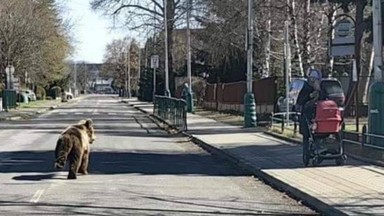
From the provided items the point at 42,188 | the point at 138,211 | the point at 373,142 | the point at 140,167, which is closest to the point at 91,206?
the point at 138,211

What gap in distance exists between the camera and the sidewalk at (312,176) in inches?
480

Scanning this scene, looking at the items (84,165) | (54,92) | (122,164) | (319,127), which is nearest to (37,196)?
(84,165)

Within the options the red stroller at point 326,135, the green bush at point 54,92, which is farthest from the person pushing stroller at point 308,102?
the green bush at point 54,92

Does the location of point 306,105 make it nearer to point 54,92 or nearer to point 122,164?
point 122,164

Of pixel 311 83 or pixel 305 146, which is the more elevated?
pixel 311 83

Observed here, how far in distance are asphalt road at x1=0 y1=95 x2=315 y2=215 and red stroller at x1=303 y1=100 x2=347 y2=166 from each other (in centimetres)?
151

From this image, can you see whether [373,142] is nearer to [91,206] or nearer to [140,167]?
[140,167]

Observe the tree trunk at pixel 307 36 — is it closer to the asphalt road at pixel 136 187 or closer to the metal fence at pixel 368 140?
the asphalt road at pixel 136 187

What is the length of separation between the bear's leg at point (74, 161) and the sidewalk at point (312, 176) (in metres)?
3.59

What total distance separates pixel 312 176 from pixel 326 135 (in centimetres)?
172

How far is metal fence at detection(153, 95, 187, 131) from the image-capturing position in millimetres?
34156

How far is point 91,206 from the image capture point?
12617mm

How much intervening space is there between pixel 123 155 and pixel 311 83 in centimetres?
650

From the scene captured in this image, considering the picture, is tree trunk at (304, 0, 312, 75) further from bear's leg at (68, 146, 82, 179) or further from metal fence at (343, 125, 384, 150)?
bear's leg at (68, 146, 82, 179)
